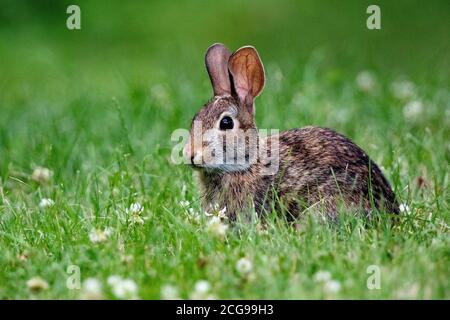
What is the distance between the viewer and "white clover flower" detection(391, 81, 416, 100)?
27.5 ft

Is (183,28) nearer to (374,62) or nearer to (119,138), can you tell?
(374,62)

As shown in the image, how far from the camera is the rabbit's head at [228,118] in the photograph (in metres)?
5.82

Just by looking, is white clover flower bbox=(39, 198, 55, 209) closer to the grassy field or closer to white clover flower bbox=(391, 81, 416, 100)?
the grassy field

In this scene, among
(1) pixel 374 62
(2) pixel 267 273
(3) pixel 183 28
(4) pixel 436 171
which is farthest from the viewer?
(3) pixel 183 28

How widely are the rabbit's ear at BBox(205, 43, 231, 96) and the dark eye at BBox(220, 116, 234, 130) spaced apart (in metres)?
0.32

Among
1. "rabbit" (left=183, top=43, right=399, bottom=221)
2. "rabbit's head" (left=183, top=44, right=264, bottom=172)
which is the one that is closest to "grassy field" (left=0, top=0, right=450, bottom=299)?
"rabbit" (left=183, top=43, right=399, bottom=221)

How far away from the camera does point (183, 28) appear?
1371cm

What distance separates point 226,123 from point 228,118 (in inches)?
1.7

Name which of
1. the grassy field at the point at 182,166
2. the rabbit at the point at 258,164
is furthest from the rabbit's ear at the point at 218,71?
the grassy field at the point at 182,166

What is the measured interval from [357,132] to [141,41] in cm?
629

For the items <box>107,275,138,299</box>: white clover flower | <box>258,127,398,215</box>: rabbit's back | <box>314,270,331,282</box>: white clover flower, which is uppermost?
<box>258,127,398,215</box>: rabbit's back

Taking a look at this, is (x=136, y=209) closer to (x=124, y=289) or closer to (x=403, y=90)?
(x=124, y=289)

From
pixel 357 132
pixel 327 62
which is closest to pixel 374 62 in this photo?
pixel 327 62

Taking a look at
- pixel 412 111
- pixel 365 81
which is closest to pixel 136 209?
pixel 412 111
